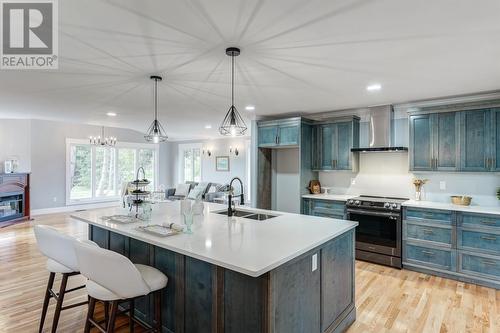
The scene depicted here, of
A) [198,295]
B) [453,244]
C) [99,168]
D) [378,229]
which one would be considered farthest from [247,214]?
[99,168]

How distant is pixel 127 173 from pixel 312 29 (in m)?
9.45

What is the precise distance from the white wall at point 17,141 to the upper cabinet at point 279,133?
6.51m

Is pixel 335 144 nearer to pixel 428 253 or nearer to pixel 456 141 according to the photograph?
pixel 456 141

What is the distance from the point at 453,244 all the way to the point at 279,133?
3.13 m

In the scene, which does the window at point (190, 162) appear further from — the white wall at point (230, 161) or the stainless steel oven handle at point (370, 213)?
the stainless steel oven handle at point (370, 213)

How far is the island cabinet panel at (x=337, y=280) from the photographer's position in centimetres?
229

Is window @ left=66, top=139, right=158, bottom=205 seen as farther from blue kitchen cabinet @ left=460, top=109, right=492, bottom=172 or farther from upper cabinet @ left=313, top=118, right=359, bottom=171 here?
blue kitchen cabinet @ left=460, top=109, right=492, bottom=172

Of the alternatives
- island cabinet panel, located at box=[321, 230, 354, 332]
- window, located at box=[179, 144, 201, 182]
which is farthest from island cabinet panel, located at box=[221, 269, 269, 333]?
window, located at box=[179, 144, 201, 182]

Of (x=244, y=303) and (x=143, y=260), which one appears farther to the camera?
(x=143, y=260)

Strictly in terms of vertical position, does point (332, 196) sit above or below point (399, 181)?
below

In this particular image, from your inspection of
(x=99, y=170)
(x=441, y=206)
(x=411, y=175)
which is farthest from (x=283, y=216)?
(x=99, y=170)

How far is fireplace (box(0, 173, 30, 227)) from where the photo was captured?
6699mm

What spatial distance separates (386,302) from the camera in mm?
3115

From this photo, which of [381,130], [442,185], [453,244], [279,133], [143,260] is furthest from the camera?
[279,133]
